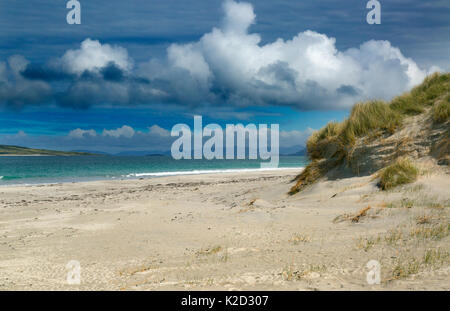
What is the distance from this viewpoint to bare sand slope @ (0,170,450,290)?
4.68 meters

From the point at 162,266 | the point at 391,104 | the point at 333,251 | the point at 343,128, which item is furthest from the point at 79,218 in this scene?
the point at 391,104

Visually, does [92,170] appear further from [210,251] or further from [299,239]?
[299,239]

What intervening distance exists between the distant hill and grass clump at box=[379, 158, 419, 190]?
0.08 feet

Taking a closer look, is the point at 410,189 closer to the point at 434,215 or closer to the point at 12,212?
the point at 434,215

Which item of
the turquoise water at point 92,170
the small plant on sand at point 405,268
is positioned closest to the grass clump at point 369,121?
the turquoise water at point 92,170

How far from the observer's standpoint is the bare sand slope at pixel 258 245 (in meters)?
4.68

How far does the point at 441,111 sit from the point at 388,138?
5.76ft

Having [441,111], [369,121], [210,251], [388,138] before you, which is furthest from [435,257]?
[369,121]

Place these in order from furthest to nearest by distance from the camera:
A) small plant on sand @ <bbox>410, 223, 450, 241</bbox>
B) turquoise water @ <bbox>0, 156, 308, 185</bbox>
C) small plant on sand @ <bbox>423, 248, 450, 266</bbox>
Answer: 1. turquoise water @ <bbox>0, 156, 308, 185</bbox>
2. small plant on sand @ <bbox>410, 223, 450, 241</bbox>
3. small plant on sand @ <bbox>423, 248, 450, 266</bbox>

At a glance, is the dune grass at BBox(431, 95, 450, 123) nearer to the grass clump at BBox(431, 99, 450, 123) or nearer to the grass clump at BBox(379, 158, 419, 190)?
the grass clump at BBox(431, 99, 450, 123)

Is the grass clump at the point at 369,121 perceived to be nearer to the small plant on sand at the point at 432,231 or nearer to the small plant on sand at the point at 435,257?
the small plant on sand at the point at 432,231

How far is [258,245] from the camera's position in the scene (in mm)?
6613

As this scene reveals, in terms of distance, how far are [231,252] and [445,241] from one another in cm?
334

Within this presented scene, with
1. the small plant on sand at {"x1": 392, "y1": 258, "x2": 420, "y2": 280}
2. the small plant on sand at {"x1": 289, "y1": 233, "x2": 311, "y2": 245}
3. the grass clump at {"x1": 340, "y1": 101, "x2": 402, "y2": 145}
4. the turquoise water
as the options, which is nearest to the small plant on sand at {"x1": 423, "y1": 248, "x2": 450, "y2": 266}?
the small plant on sand at {"x1": 392, "y1": 258, "x2": 420, "y2": 280}
